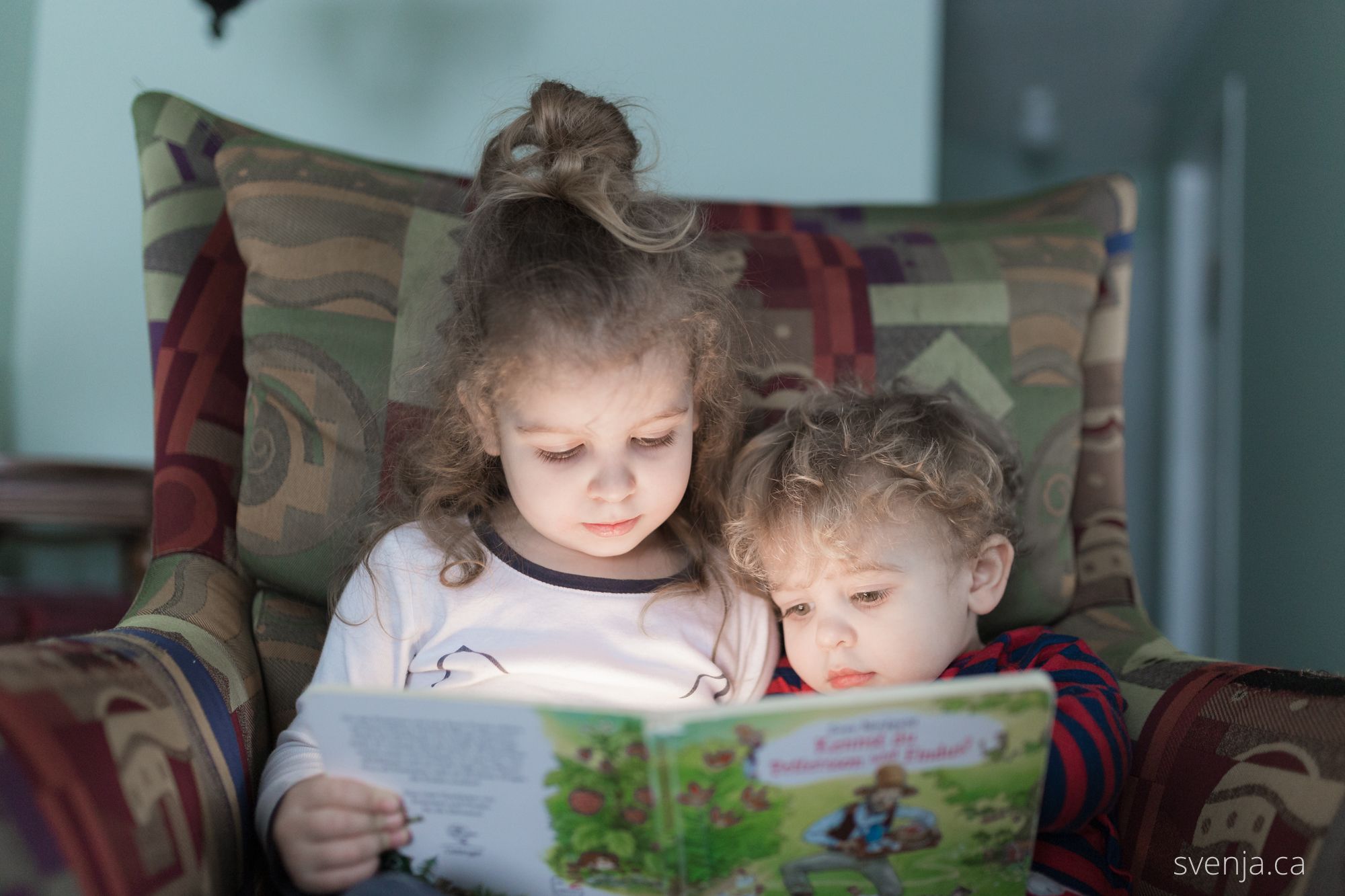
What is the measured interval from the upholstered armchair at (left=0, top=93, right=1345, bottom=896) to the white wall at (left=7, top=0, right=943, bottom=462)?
592 mm

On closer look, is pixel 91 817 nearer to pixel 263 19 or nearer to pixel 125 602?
pixel 125 602

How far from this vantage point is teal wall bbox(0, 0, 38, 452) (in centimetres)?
206

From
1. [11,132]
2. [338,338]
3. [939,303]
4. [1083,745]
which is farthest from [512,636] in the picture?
[11,132]

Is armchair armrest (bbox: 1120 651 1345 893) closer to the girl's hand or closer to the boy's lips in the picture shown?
the boy's lips

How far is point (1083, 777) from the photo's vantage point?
0.89 m

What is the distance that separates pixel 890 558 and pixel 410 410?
0.51 meters

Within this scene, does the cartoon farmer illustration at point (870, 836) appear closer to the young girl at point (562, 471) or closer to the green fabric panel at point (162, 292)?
the young girl at point (562, 471)

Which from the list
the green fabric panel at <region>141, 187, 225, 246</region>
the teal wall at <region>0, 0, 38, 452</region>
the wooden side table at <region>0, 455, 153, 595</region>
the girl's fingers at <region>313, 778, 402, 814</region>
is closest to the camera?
the girl's fingers at <region>313, 778, 402, 814</region>

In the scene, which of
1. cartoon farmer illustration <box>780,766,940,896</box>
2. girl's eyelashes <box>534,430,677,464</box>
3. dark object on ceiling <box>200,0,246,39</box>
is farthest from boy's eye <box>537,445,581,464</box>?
dark object on ceiling <box>200,0,246,39</box>

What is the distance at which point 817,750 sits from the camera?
2.28ft

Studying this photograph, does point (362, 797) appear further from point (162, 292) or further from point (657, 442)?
point (162, 292)

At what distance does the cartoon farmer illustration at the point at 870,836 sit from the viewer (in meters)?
0.72

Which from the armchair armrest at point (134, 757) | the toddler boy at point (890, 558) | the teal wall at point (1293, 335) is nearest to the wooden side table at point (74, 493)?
the armchair armrest at point (134, 757)

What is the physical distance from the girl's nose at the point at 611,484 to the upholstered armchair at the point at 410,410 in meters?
0.28
